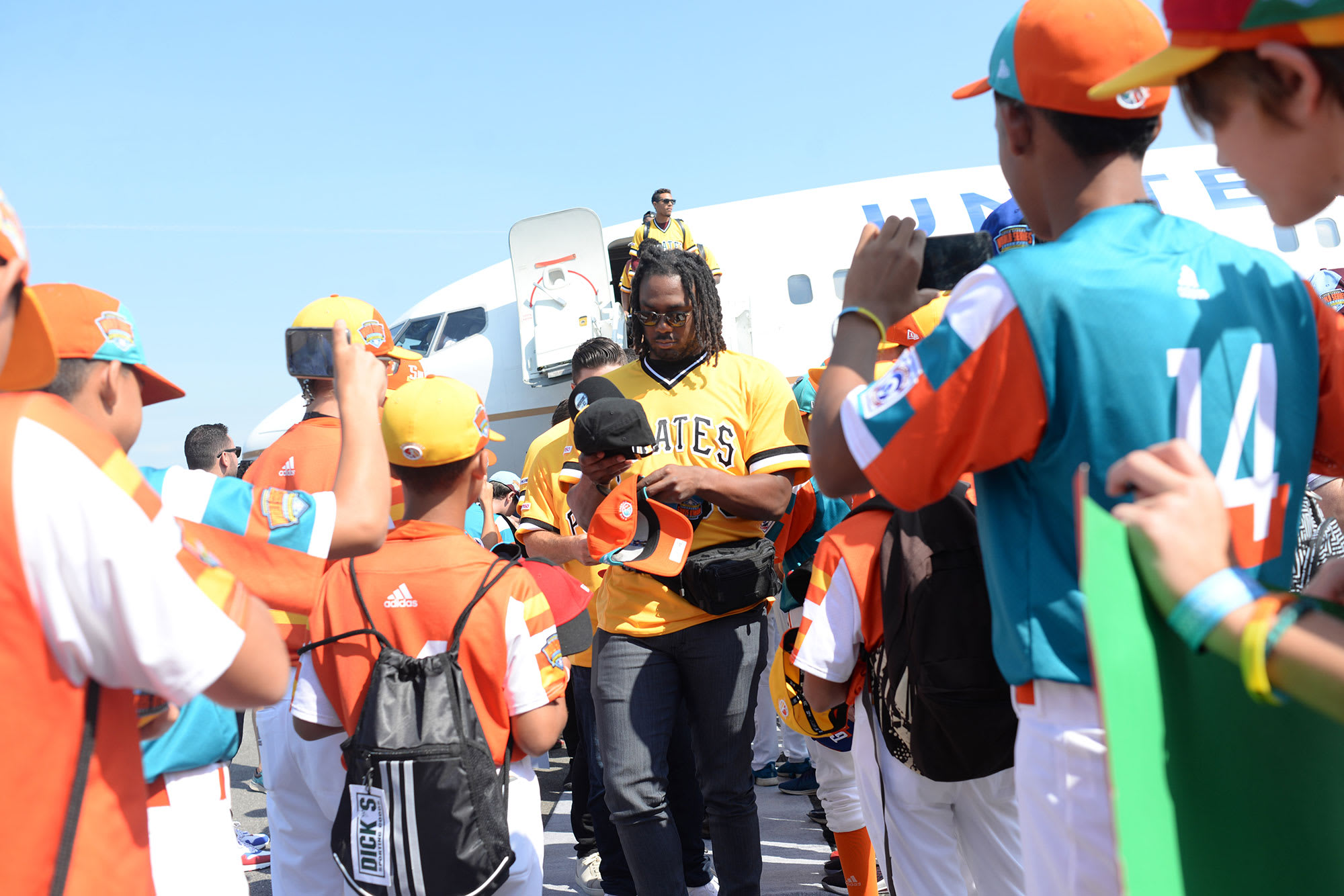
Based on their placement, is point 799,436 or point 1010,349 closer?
point 1010,349

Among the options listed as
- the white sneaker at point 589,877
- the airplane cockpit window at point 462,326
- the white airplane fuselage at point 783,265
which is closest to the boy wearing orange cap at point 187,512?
the white sneaker at point 589,877

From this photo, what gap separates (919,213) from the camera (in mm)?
12039

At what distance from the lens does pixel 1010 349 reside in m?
1.41

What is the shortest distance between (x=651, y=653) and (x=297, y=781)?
1.15 m

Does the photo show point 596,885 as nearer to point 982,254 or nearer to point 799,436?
point 799,436

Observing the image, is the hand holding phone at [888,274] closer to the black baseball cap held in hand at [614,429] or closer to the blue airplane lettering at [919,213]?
the black baseball cap held in hand at [614,429]

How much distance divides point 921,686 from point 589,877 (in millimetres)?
2738

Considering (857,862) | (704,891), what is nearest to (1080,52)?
(857,862)

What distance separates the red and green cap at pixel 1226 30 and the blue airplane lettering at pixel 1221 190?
12.4m

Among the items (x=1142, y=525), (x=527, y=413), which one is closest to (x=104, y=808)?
(x=1142, y=525)

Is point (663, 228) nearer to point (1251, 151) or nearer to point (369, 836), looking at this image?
point (369, 836)

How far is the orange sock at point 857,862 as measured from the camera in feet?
11.5

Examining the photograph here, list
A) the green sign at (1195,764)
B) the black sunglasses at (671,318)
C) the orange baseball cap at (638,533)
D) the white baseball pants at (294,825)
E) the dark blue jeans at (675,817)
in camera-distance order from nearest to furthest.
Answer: the green sign at (1195,764), the white baseball pants at (294,825), the orange baseball cap at (638,533), the black sunglasses at (671,318), the dark blue jeans at (675,817)

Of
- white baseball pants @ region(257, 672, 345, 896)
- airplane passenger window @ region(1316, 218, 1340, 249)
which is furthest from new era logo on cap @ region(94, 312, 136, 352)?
airplane passenger window @ region(1316, 218, 1340, 249)
